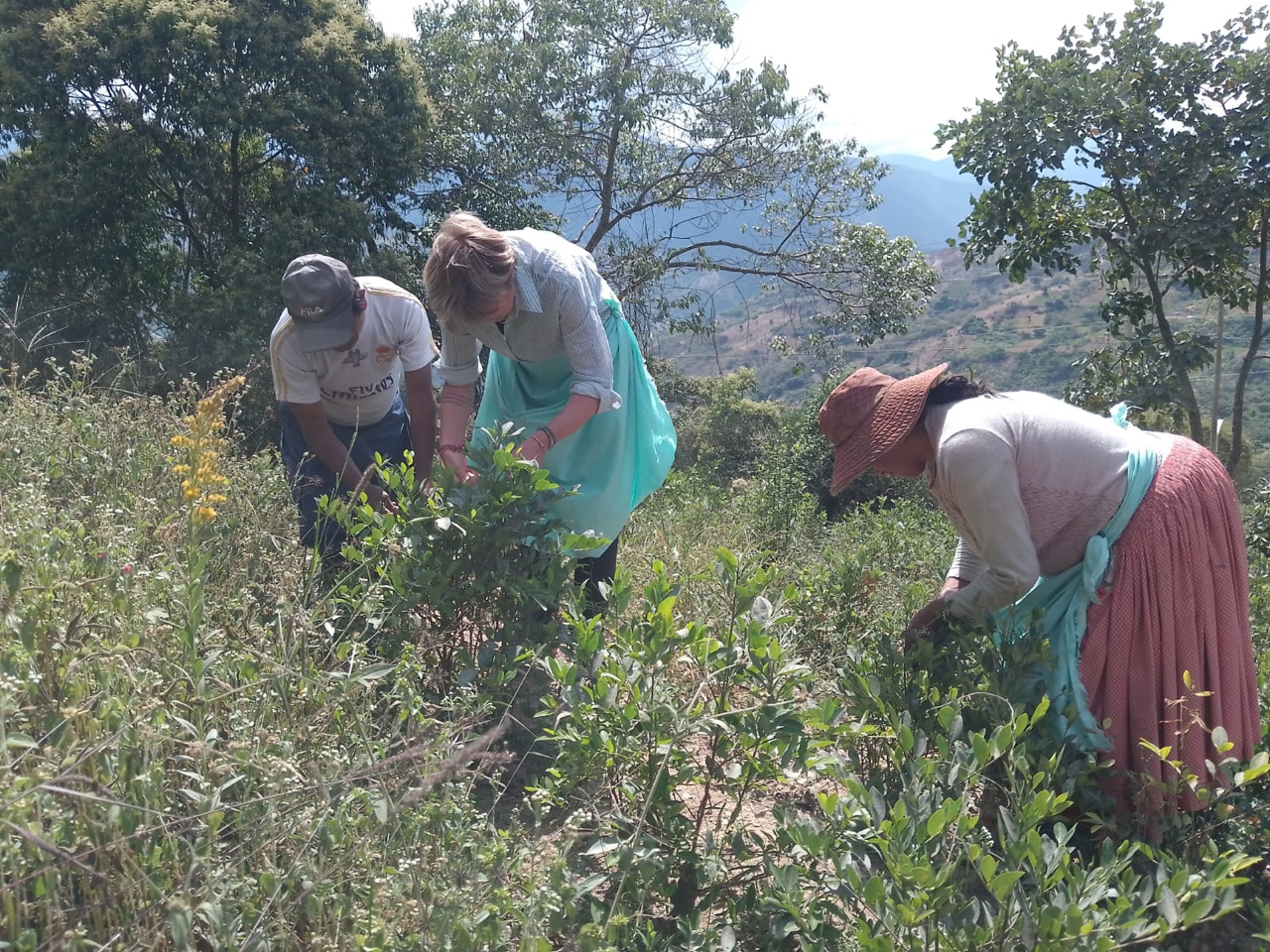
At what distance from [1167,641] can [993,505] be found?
51 cm

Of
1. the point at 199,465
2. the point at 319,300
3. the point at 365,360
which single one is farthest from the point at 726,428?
the point at 199,465

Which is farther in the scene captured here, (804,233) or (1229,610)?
(804,233)

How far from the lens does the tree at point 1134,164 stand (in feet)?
19.6

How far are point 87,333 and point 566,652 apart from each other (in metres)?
7.52

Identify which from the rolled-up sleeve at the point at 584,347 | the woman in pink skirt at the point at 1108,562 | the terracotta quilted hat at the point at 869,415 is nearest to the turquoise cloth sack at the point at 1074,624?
the woman in pink skirt at the point at 1108,562

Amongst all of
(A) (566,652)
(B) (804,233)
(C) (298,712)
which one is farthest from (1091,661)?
(B) (804,233)

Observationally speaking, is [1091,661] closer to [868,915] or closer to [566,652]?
[868,915]

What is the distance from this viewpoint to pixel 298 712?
189 centimetres

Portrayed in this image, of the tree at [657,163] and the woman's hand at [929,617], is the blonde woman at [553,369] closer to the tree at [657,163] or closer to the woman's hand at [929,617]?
the woman's hand at [929,617]

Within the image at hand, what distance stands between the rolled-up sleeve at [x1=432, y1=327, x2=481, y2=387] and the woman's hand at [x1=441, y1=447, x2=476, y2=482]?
26cm

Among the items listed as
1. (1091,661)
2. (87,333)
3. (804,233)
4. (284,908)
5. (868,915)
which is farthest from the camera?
(804,233)

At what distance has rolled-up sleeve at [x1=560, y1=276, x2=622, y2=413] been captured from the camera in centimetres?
253

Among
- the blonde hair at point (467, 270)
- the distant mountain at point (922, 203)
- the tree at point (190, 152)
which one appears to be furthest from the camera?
the distant mountain at point (922, 203)

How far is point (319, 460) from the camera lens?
313 centimetres
